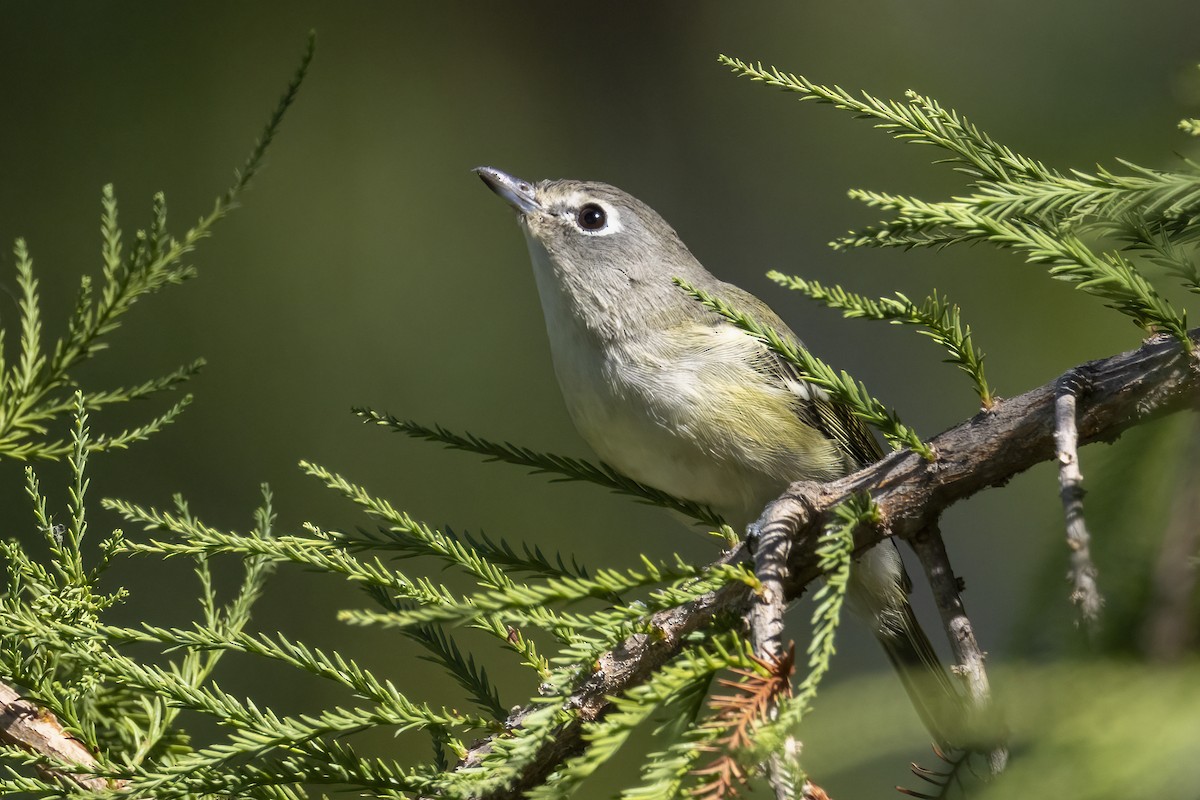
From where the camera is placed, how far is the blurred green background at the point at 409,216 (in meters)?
4.51

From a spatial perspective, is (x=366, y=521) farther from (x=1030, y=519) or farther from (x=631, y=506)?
(x=1030, y=519)

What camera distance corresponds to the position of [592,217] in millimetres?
3404

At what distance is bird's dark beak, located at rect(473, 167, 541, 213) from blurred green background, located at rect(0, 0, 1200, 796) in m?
1.71

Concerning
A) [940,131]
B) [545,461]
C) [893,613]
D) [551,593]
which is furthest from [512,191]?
[551,593]

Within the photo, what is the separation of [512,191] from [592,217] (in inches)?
10.7

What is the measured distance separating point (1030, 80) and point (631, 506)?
2636mm

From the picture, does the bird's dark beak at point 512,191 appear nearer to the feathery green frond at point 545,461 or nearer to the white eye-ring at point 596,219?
the white eye-ring at point 596,219

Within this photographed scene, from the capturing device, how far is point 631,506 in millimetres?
5320

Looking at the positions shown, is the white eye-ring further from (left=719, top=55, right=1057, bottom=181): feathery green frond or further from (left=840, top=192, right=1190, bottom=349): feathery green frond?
(left=840, top=192, right=1190, bottom=349): feathery green frond

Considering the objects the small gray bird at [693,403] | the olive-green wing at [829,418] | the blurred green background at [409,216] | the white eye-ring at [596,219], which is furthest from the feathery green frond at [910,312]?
the blurred green background at [409,216]

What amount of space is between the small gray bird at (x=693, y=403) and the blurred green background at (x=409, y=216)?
4.22 feet

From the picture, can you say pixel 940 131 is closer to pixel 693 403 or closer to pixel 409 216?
pixel 693 403

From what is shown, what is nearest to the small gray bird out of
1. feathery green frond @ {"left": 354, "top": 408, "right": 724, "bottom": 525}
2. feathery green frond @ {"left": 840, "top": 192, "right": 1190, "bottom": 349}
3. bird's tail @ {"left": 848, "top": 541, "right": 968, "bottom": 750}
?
bird's tail @ {"left": 848, "top": 541, "right": 968, "bottom": 750}

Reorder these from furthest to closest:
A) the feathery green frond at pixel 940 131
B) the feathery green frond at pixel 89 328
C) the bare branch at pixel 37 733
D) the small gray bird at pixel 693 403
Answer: the small gray bird at pixel 693 403 < the feathery green frond at pixel 89 328 < the bare branch at pixel 37 733 < the feathery green frond at pixel 940 131
